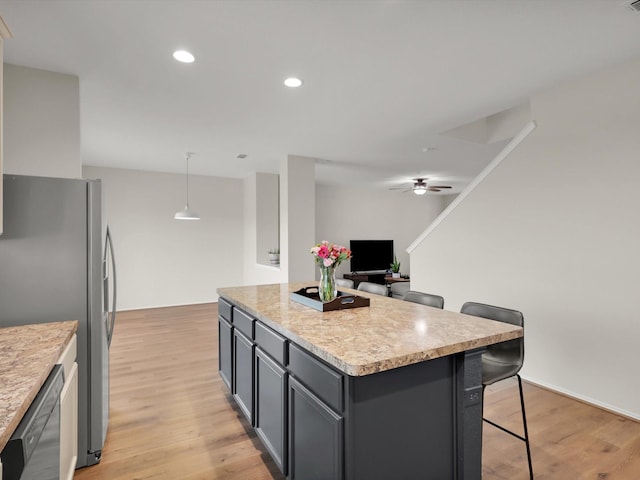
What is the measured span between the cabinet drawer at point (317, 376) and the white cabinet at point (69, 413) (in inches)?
41.9

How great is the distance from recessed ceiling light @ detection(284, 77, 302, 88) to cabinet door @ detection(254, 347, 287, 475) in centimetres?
204

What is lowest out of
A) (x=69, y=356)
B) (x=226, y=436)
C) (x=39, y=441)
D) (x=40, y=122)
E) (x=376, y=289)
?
(x=226, y=436)

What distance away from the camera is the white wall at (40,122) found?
100 inches

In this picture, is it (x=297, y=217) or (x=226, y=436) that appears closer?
(x=226, y=436)

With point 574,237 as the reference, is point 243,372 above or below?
below

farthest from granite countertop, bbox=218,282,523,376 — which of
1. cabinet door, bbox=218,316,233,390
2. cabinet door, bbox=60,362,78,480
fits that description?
cabinet door, bbox=60,362,78,480

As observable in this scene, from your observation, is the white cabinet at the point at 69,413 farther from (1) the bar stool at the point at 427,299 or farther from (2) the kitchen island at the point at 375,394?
(1) the bar stool at the point at 427,299

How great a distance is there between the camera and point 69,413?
1764 millimetres

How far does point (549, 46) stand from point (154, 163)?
5470mm

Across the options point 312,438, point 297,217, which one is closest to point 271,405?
point 312,438

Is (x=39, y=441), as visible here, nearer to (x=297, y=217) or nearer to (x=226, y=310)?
(x=226, y=310)

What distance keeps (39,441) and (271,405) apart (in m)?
1.06

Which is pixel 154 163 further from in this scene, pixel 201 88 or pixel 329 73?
pixel 329 73

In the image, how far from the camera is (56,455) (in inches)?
57.6
